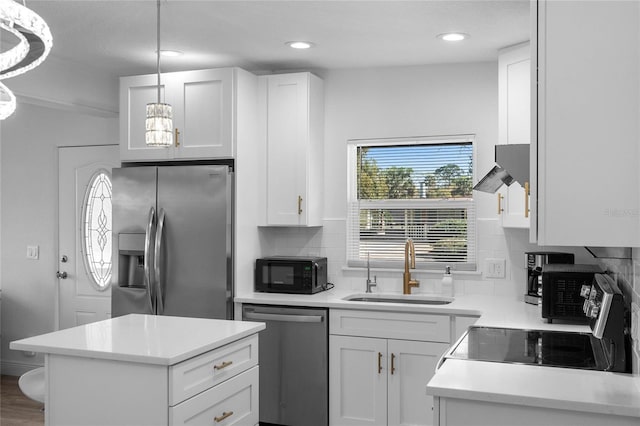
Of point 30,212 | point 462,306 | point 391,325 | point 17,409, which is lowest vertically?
point 17,409

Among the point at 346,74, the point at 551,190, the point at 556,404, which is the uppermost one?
the point at 346,74

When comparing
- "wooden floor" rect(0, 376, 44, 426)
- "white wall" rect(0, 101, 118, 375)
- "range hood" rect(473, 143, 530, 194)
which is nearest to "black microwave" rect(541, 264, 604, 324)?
"range hood" rect(473, 143, 530, 194)

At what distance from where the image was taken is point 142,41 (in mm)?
3852

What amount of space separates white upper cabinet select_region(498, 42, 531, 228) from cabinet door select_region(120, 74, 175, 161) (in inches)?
88.0

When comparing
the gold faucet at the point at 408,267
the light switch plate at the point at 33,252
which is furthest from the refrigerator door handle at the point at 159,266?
the light switch plate at the point at 33,252

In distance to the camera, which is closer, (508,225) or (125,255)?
(508,225)

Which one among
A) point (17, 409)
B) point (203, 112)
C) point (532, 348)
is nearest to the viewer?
point (532, 348)

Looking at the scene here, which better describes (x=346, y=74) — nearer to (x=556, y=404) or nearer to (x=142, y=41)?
(x=142, y=41)

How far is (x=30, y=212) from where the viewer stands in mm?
5586

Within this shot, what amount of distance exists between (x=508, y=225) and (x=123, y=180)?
250cm

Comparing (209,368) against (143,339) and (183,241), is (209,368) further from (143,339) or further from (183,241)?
(183,241)

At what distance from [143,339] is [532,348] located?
155cm

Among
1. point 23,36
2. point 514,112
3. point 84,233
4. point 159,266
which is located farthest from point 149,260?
point 23,36

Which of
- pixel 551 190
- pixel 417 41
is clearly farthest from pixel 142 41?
pixel 551 190
